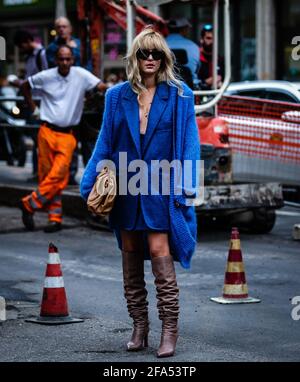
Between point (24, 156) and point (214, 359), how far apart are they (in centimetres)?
1443

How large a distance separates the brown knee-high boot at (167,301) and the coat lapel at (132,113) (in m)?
0.68

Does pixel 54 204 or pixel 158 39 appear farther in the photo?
pixel 54 204

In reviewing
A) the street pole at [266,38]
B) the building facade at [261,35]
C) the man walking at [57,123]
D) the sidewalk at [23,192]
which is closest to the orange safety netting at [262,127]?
the sidewalk at [23,192]

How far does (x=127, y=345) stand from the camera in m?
7.32

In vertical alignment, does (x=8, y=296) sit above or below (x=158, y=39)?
below

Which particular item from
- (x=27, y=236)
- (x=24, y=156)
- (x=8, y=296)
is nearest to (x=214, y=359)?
(x=8, y=296)

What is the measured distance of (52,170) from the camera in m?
13.2

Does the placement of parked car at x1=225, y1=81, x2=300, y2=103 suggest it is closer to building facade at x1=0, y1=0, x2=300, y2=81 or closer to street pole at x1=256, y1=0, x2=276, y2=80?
building facade at x1=0, y1=0, x2=300, y2=81

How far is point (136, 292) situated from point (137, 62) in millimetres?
1357

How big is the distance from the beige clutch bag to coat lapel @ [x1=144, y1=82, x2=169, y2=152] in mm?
283

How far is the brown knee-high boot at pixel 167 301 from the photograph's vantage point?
7152 mm

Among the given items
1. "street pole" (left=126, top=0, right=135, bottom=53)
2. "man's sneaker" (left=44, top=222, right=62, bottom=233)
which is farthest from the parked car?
"man's sneaker" (left=44, top=222, right=62, bottom=233)

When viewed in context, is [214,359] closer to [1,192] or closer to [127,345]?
[127,345]

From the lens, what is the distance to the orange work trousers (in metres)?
13.2
